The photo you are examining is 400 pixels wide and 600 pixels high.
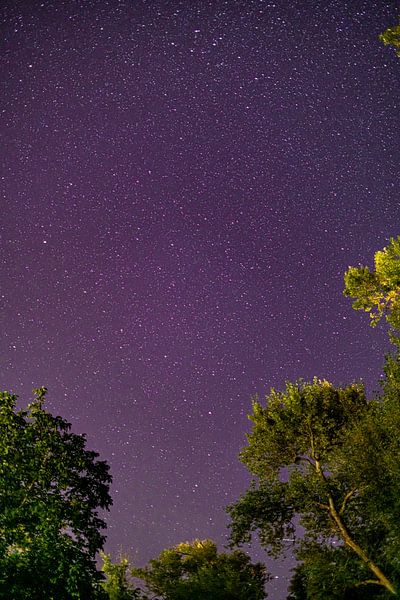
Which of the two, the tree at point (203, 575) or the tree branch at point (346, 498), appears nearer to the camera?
the tree branch at point (346, 498)

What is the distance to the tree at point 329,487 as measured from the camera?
20750 millimetres

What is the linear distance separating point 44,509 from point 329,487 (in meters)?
14.3

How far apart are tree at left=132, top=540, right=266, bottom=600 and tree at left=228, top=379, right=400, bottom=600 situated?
10939mm

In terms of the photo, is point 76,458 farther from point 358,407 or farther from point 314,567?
point 358,407

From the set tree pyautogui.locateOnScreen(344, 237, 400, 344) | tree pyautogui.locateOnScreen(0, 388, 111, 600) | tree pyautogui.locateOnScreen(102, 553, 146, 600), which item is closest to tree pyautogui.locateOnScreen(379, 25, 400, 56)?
tree pyautogui.locateOnScreen(344, 237, 400, 344)

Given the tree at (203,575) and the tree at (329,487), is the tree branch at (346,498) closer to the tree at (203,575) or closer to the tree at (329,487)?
the tree at (329,487)

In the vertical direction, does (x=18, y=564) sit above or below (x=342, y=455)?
below

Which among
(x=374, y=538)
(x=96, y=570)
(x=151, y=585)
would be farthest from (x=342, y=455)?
(x=151, y=585)

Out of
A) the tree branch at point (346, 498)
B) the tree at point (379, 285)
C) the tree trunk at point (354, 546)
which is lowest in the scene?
the tree trunk at point (354, 546)

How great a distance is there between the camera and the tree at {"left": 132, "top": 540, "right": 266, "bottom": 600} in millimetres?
32875

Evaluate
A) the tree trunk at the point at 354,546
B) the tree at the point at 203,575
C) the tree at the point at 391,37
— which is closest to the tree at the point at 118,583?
the tree at the point at 203,575

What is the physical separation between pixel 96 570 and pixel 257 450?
36.2ft

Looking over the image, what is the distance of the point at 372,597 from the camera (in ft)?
72.2

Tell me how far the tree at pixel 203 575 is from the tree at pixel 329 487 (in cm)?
1094
